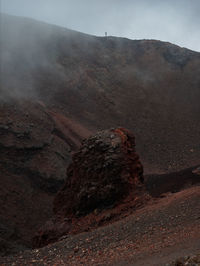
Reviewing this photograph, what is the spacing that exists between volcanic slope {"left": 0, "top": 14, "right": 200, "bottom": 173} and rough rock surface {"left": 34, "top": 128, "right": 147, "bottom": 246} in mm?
17100

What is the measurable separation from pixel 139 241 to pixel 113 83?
3552 cm

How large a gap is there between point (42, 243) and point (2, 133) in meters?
13.0

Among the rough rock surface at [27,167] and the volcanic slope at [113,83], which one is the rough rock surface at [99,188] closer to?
the rough rock surface at [27,167]

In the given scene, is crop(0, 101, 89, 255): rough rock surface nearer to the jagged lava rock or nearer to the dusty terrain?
the dusty terrain

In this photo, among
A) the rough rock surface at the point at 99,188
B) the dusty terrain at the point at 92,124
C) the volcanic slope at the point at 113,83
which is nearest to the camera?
the dusty terrain at the point at 92,124

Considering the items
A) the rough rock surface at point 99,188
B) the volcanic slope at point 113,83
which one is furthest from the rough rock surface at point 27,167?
the rough rock surface at point 99,188

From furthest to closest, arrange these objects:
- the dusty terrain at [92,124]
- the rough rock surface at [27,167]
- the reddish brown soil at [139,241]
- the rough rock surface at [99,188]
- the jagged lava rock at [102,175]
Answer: the rough rock surface at [27,167]
the jagged lava rock at [102,175]
the rough rock surface at [99,188]
the dusty terrain at [92,124]
the reddish brown soil at [139,241]

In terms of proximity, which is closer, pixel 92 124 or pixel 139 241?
pixel 139 241

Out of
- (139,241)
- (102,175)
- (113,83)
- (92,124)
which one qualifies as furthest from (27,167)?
(113,83)

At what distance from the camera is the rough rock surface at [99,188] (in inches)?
441

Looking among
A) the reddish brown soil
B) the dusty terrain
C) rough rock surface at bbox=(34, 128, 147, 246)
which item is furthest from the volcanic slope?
the reddish brown soil

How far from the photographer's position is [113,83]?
42.7 metres

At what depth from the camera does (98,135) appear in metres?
12.2

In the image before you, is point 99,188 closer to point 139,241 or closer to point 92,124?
point 139,241
